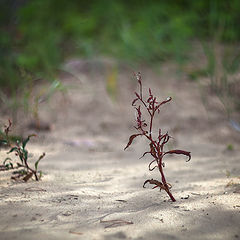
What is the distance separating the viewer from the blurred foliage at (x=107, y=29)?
14.9 feet

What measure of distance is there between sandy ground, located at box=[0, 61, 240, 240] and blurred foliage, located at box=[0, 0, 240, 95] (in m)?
0.87

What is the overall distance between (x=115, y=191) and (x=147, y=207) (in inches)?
11.0

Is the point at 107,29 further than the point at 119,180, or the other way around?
the point at 107,29

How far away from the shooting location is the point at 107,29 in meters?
5.33

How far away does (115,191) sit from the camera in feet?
5.62

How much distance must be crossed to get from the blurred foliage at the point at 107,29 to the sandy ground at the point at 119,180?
87cm

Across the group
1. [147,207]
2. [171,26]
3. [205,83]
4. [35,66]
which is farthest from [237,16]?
[147,207]

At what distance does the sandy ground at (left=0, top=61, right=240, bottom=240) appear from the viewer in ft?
4.23

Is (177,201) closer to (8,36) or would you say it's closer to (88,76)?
(88,76)

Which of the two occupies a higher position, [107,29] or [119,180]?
[107,29]

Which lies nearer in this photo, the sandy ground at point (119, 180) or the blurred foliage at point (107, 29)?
the sandy ground at point (119, 180)

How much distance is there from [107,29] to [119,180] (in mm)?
3831

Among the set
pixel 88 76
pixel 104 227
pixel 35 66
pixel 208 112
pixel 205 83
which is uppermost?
pixel 35 66

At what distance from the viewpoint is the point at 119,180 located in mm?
1922
